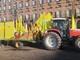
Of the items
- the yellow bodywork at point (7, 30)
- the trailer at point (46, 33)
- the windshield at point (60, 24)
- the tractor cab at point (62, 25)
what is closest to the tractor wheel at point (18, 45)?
the trailer at point (46, 33)

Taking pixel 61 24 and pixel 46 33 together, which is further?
pixel 46 33

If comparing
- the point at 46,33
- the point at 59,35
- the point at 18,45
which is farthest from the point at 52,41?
the point at 18,45

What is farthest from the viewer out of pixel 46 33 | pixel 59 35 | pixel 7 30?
pixel 7 30

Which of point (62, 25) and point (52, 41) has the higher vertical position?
point (62, 25)

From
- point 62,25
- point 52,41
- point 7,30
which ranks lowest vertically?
point 52,41

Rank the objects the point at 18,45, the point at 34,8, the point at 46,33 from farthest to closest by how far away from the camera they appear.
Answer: the point at 34,8 → the point at 18,45 → the point at 46,33

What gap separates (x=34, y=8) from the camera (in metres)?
72.0

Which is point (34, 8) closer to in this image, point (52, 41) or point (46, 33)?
point (46, 33)

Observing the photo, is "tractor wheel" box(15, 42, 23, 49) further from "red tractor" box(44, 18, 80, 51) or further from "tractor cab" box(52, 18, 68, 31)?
"tractor cab" box(52, 18, 68, 31)

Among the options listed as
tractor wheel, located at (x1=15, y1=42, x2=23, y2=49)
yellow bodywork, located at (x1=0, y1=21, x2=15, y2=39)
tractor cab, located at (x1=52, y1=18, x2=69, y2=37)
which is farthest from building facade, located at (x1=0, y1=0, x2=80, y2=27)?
tractor cab, located at (x1=52, y1=18, x2=69, y2=37)

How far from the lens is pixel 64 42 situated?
2342 centimetres

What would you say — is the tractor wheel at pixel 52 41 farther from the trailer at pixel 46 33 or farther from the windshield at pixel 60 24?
the windshield at pixel 60 24

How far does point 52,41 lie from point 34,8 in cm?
4891

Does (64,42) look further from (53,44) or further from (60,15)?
(60,15)
